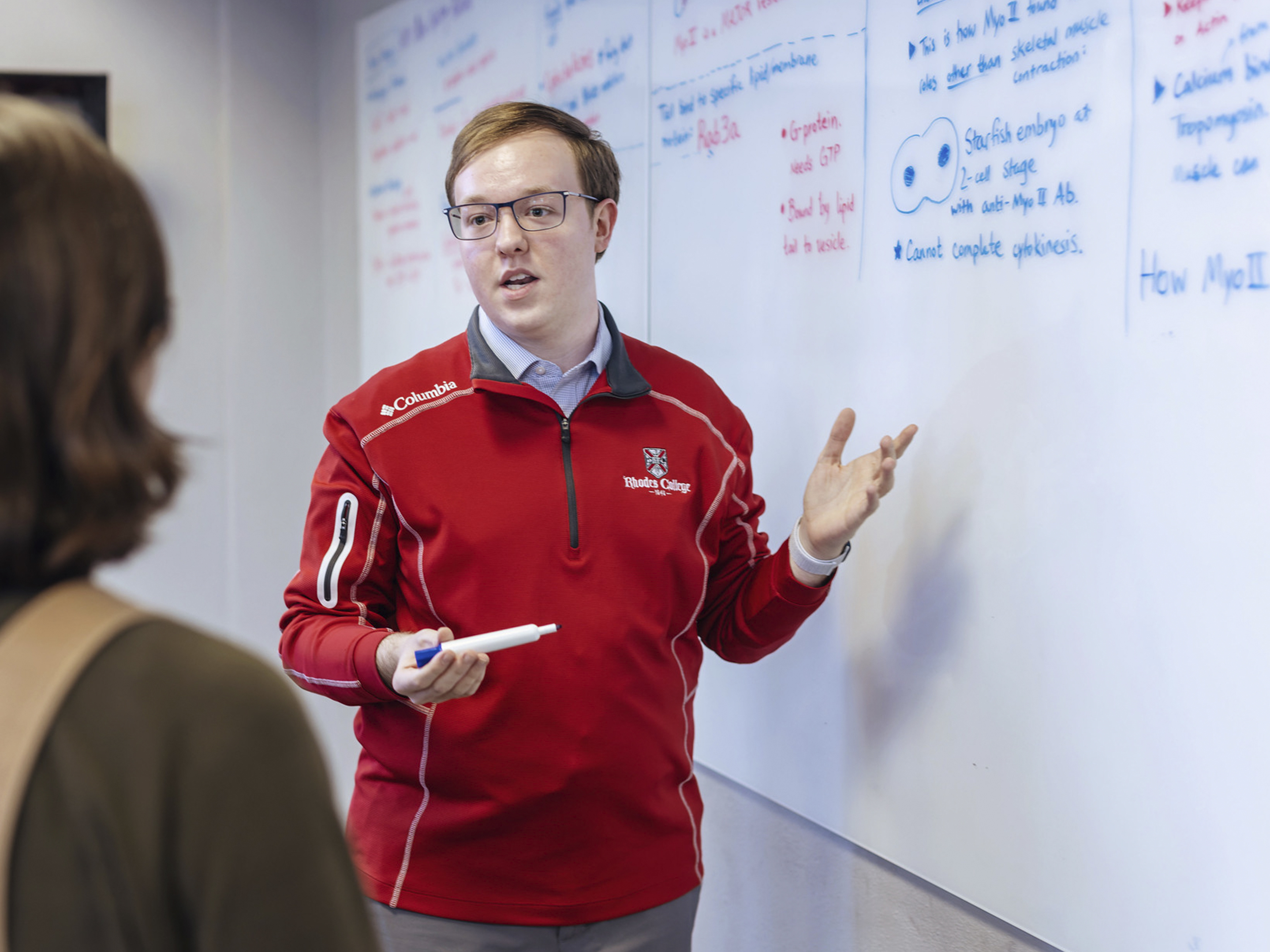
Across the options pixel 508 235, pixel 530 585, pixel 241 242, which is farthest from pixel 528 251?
pixel 241 242

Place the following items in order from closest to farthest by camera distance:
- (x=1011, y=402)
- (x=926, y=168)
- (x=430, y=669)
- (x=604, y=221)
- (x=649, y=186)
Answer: (x=430, y=669) → (x=1011, y=402) → (x=926, y=168) → (x=604, y=221) → (x=649, y=186)

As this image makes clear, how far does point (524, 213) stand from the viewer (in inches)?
56.5

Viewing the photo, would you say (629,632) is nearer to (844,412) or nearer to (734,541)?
(734,541)

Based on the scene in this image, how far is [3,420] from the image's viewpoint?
0.54 m

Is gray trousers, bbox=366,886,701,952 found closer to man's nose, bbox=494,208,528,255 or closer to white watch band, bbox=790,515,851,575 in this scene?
white watch band, bbox=790,515,851,575

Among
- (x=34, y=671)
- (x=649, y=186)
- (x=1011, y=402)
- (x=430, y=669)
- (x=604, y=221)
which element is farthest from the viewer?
(x=649, y=186)

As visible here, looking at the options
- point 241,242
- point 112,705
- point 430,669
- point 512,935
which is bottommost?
point 512,935

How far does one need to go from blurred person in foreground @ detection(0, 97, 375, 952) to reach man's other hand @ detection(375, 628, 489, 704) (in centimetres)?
56

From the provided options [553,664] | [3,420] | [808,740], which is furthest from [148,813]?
[808,740]

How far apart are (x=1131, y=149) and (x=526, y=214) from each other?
0.71m

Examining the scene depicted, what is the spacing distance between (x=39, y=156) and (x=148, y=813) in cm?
33

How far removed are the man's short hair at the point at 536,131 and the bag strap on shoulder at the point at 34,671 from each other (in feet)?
3.31

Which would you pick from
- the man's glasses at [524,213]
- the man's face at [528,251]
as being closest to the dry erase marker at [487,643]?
the man's face at [528,251]

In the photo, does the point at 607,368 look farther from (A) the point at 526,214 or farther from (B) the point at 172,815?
(B) the point at 172,815
